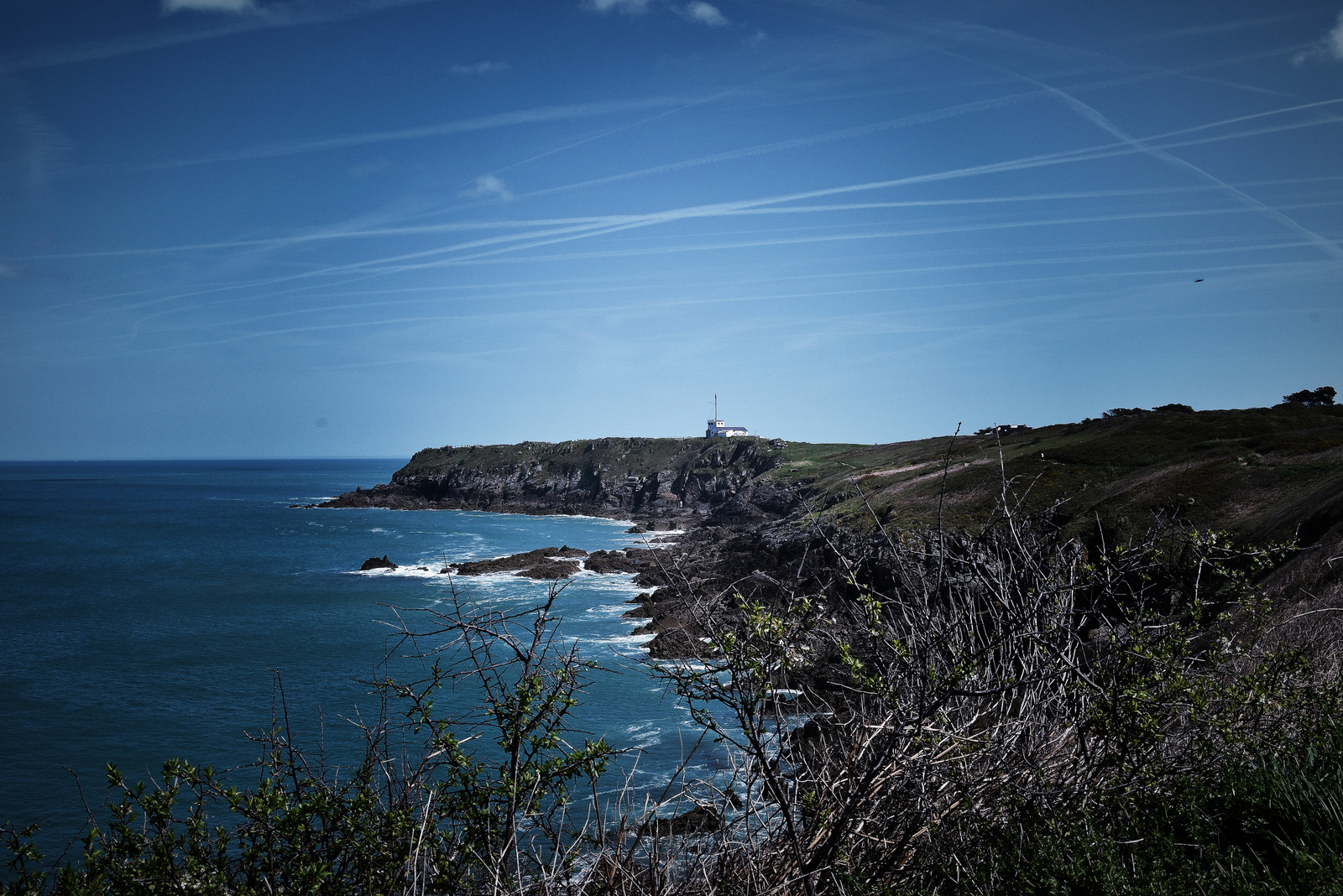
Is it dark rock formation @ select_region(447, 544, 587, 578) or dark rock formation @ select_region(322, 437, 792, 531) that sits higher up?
dark rock formation @ select_region(322, 437, 792, 531)

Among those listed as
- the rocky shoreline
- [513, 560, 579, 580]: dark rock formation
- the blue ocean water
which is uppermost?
the rocky shoreline

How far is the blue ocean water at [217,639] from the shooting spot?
19.9m

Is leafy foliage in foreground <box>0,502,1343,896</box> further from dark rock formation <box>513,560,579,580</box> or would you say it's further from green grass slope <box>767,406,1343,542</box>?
dark rock formation <box>513,560,579,580</box>

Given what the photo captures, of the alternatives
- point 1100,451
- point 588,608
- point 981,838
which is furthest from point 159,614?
point 1100,451

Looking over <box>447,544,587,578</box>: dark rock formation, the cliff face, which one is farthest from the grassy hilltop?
<box>447,544,587,578</box>: dark rock formation

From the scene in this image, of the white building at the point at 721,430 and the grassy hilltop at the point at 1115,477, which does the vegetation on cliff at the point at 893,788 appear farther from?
the white building at the point at 721,430

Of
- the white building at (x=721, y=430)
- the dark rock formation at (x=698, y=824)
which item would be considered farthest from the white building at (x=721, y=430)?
the dark rock formation at (x=698, y=824)

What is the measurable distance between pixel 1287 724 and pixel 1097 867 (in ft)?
10.6

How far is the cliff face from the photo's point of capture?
92.1 metres

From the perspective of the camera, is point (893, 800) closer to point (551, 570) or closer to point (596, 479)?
point (551, 570)

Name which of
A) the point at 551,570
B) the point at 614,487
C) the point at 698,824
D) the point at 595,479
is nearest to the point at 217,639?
the point at 551,570

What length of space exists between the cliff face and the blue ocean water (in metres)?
17.2

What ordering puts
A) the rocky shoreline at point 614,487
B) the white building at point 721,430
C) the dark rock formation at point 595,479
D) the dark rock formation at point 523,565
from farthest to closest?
1. the white building at point 721,430
2. the dark rock formation at point 595,479
3. the rocky shoreline at point 614,487
4. the dark rock formation at point 523,565

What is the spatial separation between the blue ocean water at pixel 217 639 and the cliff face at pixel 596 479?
17.2 metres
